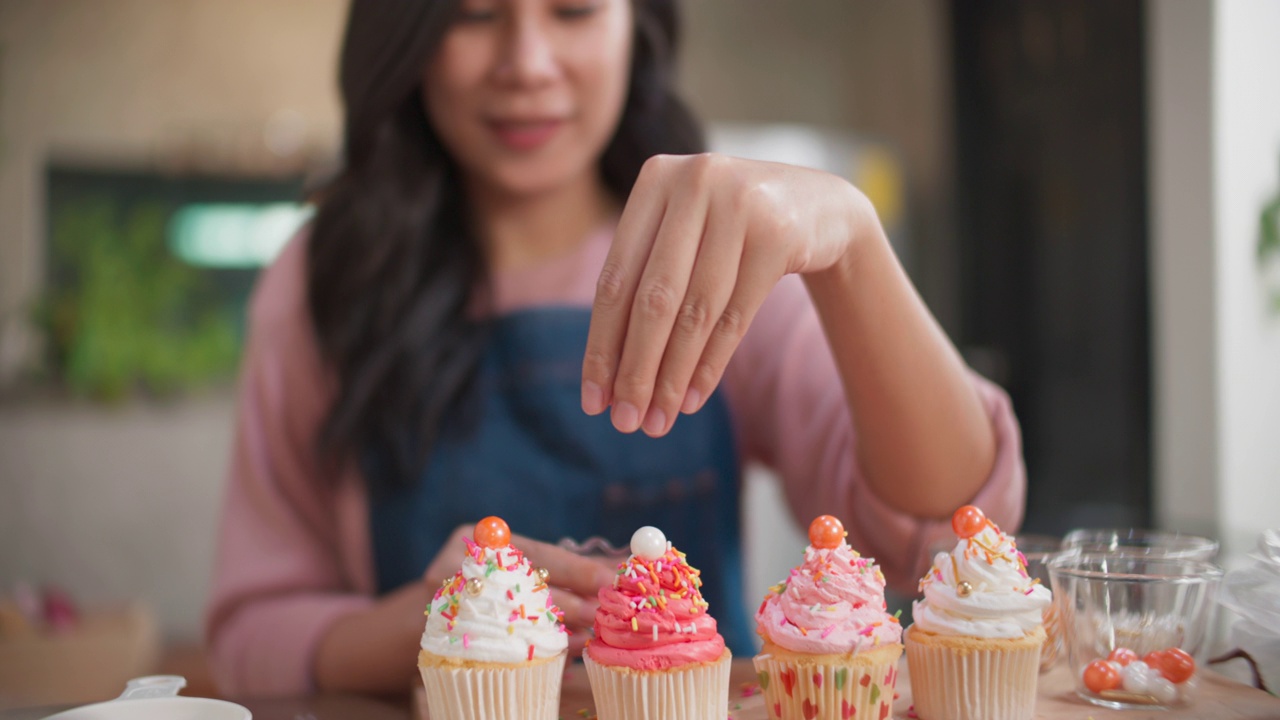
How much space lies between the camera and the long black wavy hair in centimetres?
124

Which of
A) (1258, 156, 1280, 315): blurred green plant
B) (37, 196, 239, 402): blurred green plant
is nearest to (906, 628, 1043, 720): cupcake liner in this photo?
(1258, 156, 1280, 315): blurred green plant

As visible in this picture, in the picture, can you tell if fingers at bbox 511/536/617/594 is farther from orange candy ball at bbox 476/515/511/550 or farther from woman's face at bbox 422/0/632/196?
woman's face at bbox 422/0/632/196

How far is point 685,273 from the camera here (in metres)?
0.71

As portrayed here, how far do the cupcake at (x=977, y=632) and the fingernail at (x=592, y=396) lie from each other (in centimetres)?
31

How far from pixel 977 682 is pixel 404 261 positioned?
2.71 ft

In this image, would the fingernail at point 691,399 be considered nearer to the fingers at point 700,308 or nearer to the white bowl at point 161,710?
the fingers at point 700,308

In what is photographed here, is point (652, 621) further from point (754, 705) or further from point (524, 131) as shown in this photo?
point (524, 131)

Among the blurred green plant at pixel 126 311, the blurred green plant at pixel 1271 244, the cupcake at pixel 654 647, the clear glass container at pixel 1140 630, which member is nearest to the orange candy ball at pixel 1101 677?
the clear glass container at pixel 1140 630

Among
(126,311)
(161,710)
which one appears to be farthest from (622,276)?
(126,311)

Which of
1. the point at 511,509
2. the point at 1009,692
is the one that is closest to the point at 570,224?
the point at 511,509

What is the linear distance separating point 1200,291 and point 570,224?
5.74 ft

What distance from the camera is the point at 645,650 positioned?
76 centimetres

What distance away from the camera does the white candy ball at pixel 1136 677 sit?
78cm

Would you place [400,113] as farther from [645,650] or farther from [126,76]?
[126,76]
